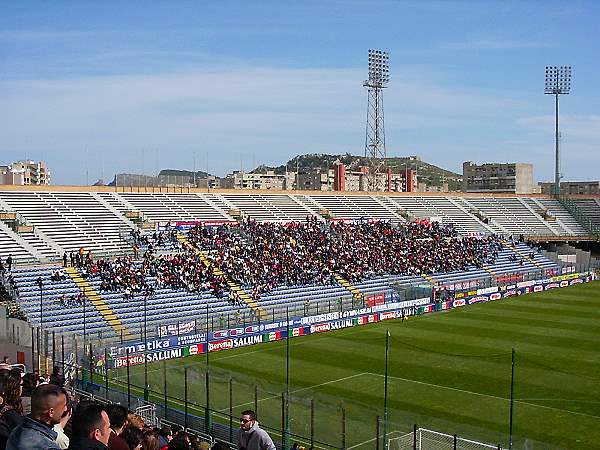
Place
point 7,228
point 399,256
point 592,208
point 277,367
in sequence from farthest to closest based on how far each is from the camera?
point 592,208 → point 399,256 → point 7,228 → point 277,367

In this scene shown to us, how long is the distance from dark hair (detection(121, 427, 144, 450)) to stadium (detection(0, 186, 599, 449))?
384 inches

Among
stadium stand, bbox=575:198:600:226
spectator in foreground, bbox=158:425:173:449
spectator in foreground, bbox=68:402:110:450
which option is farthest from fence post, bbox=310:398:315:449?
stadium stand, bbox=575:198:600:226

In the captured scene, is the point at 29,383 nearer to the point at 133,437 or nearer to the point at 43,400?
the point at 133,437

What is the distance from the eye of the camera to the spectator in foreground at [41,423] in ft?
16.4

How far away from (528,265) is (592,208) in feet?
78.3

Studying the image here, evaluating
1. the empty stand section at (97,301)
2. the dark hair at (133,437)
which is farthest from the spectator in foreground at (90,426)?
the empty stand section at (97,301)

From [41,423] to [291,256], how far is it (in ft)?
143

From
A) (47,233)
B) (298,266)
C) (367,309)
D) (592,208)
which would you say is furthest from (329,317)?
(592,208)

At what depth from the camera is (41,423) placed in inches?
201

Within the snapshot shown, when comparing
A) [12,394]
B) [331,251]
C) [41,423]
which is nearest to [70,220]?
[331,251]

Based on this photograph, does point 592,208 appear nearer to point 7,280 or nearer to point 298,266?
point 298,266

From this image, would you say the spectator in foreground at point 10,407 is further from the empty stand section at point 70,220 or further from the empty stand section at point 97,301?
the empty stand section at point 70,220

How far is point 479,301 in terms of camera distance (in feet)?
159

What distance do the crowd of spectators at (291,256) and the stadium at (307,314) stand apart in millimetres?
158
